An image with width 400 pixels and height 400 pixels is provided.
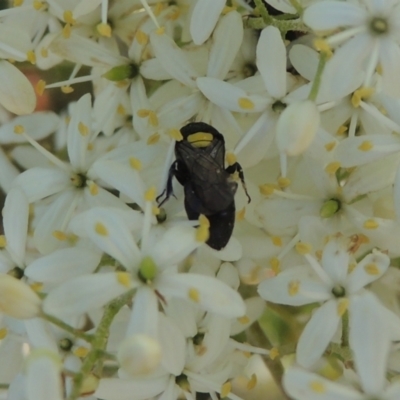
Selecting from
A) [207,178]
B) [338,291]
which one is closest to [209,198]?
[207,178]

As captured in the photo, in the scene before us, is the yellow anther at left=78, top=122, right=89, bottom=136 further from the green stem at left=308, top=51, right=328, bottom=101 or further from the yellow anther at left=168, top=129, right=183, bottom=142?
the green stem at left=308, top=51, right=328, bottom=101

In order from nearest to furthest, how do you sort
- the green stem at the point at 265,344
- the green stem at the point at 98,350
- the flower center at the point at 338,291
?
the green stem at the point at 98,350 < the flower center at the point at 338,291 < the green stem at the point at 265,344

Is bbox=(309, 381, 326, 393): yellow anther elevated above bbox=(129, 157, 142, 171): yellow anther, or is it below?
below

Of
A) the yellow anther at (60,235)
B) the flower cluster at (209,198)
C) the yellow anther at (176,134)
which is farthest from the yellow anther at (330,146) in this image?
the yellow anther at (60,235)

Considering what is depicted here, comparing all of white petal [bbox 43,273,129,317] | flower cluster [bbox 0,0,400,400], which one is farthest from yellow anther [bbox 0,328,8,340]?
white petal [bbox 43,273,129,317]

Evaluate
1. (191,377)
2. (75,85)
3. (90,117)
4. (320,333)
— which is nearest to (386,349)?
(320,333)

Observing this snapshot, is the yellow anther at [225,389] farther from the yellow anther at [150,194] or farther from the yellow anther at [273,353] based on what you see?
the yellow anther at [150,194]

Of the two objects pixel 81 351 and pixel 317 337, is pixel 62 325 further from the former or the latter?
pixel 317 337
